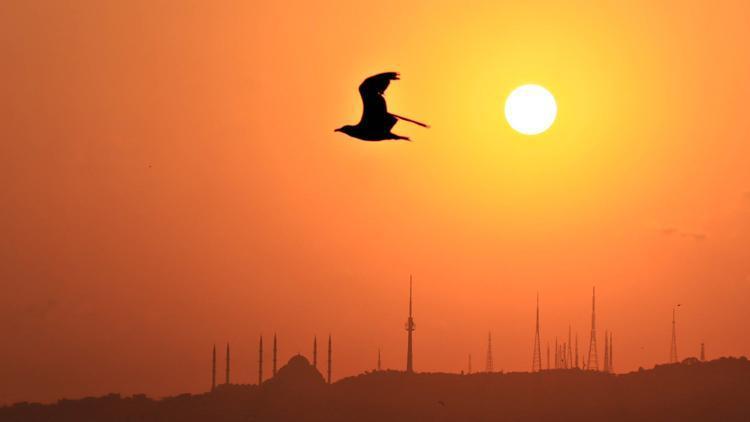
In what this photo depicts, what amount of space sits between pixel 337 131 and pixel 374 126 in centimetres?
207

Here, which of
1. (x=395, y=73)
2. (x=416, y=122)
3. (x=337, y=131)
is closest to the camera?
(x=416, y=122)

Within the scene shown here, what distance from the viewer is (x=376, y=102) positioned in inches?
2039

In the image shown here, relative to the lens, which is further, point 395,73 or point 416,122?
point 395,73

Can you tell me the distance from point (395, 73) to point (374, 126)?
3.45 metres

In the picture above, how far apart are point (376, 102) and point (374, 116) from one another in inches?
28.1

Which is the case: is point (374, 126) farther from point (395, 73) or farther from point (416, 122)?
point (416, 122)

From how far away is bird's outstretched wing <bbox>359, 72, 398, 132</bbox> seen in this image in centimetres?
5091

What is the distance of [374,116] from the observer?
2060 inches

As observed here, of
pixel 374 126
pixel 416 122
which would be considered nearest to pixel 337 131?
pixel 374 126

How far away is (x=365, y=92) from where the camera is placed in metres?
51.5

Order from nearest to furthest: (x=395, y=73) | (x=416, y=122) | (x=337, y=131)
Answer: (x=416, y=122) < (x=395, y=73) < (x=337, y=131)

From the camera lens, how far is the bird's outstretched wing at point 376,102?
5091 centimetres

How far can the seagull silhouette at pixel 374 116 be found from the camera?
51062 mm

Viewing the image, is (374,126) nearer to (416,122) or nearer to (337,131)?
(337,131)
